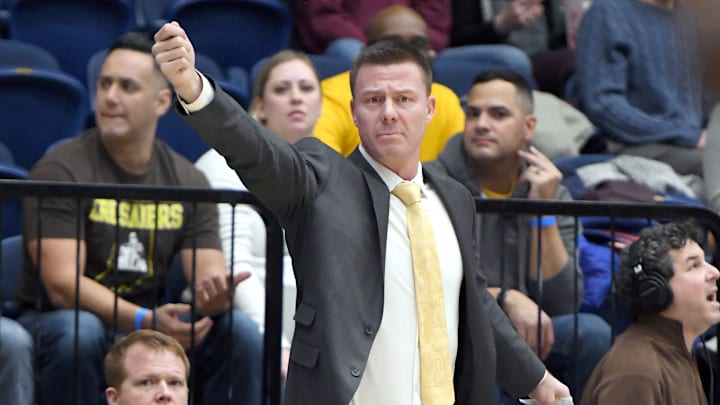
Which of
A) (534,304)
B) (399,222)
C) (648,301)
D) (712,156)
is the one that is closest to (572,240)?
(534,304)

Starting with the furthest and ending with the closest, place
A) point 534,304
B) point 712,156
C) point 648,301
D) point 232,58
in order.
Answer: point 232,58
point 712,156
point 534,304
point 648,301

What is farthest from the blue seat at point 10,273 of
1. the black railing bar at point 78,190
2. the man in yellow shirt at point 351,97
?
the man in yellow shirt at point 351,97

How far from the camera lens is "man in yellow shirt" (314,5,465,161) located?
5520 mm

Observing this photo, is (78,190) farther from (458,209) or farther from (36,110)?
(36,110)

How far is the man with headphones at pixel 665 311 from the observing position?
4.01 m

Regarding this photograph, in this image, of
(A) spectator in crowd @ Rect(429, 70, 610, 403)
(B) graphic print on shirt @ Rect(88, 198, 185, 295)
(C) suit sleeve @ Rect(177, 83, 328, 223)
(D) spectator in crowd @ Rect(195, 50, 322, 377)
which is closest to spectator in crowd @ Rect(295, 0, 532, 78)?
(D) spectator in crowd @ Rect(195, 50, 322, 377)

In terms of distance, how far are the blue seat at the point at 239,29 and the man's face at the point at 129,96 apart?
1.62 meters

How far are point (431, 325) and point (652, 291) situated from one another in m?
1.36

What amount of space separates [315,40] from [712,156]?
2.47 metres

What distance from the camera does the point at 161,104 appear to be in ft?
17.0

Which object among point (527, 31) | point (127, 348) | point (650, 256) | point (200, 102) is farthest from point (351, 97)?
point (527, 31)

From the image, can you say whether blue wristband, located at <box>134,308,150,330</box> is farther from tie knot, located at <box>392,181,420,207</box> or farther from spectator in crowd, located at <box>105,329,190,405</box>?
tie knot, located at <box>392,181,420,207</box>

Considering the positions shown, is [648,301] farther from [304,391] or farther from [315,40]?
[315,40]

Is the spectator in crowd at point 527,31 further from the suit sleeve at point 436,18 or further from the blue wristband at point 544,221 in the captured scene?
the blue wristband at point 544,221
